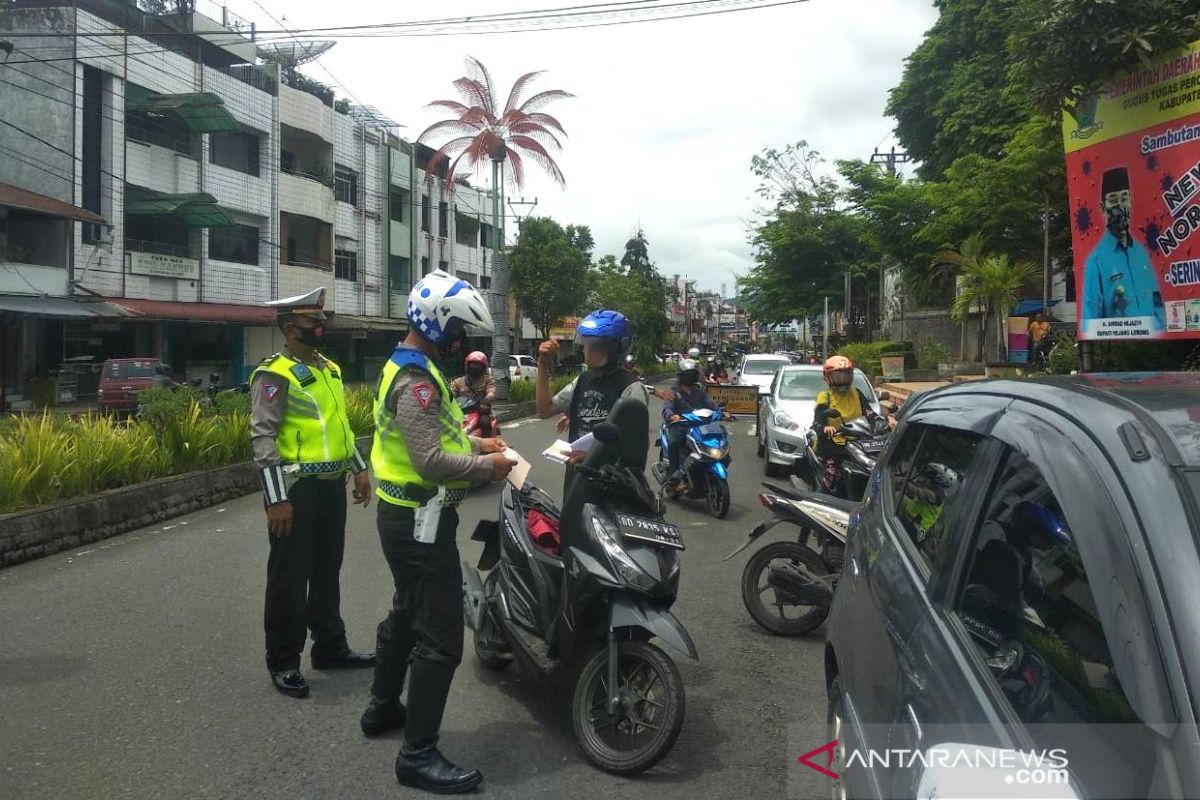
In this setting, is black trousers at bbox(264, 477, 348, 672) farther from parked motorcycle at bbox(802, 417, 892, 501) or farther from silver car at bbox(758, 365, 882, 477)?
silver car at bbox(758, 365, 882, 477)

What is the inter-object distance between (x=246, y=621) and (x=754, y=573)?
117 inches

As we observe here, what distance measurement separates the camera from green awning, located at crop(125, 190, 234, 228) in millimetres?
25641

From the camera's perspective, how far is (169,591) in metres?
5.95

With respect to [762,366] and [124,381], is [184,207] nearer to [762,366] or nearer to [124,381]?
[124,381]

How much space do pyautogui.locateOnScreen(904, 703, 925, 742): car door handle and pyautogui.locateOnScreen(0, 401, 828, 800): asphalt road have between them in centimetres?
155

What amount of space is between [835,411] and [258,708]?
4325mm

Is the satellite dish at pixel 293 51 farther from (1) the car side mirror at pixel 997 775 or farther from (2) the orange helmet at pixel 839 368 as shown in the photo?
(1) the car side mirror at pixel 997 775

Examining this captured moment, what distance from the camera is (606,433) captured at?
11.4ft

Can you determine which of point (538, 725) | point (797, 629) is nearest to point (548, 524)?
point (538, 725)

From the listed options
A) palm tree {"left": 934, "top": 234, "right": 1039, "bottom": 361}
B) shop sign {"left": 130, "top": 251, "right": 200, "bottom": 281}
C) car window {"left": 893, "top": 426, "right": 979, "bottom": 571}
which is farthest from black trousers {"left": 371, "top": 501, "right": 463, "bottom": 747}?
shop sign {"left": 130, "top": 251, "right": 200, "bottom": 281}

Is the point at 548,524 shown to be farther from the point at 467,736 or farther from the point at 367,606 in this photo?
the point at 367,606

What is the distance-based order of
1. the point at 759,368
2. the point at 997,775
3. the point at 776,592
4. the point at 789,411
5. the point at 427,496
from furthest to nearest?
the point at 759,368
the point at 789,411
the point at 776,592
the point at 427,496
the point at 997,775

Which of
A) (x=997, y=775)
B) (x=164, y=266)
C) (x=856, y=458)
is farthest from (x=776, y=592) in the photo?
(x=164, y=266)

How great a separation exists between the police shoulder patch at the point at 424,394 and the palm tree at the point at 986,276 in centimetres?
1876
